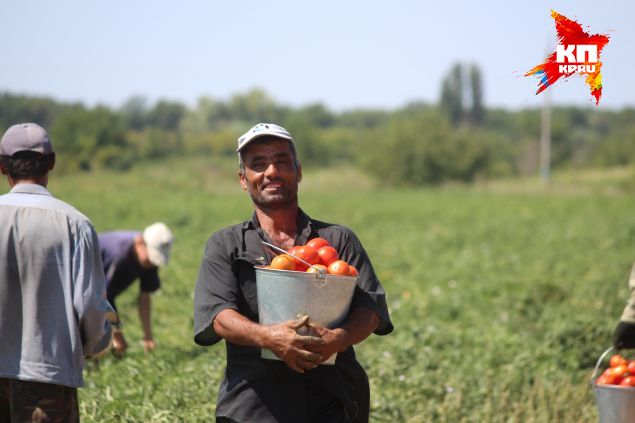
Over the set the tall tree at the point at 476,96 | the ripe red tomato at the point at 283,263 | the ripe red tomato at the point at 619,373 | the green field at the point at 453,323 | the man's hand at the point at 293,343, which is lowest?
the green field at the point at 453,323

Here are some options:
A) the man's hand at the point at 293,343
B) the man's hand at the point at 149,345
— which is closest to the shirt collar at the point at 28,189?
the man's hand at the point at 293,343

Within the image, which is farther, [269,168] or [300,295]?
[269,168]

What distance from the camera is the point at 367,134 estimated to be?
259ft

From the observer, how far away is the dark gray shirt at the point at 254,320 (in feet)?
11.6

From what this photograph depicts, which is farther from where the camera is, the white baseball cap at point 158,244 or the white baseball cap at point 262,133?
the white baseball cap at point 158,244

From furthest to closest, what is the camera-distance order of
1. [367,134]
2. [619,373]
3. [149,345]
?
[367,134], [149,345], [619,373]

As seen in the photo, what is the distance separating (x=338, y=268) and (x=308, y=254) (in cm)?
14

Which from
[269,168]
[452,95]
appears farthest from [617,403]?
[452,95]

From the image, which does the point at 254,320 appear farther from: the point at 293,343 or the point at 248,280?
the point at 293,343

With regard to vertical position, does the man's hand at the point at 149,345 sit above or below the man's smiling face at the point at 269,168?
below

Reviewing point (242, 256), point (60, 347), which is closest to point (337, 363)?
point (242, 256)

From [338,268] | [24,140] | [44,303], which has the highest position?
[24,140]

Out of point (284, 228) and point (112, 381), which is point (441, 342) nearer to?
point (112, 381)

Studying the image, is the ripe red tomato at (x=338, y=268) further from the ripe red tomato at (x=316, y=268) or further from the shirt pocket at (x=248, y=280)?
the shirt pocket at (x=248, y=280)
